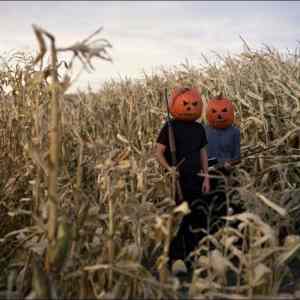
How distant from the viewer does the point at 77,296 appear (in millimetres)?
2590

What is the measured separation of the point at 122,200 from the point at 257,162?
5.40 ft

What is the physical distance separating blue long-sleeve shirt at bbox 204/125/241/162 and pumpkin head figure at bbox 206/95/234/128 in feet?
0.18

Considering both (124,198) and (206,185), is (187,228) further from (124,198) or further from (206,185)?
(124,198)

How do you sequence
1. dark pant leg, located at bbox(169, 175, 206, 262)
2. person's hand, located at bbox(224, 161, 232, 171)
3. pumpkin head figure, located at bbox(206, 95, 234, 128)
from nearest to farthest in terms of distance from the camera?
dark pant leg, located at bbox(169, 175, 206, 262)
person's hand, located at bbox(224, 161, 232, 171)
pumpkin head figure, located at bbox(206, 95, 234, 128)

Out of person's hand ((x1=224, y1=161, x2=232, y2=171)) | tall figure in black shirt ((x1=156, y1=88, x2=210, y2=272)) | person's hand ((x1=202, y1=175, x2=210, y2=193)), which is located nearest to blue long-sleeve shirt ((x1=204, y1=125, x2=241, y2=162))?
person's hand ((x1=224, y1=161, x2=232, y2=171))

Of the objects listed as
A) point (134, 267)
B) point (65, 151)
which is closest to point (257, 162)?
point (65, 151)

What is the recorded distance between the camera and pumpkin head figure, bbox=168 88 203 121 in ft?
11.6

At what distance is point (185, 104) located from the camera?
3553 millimetres

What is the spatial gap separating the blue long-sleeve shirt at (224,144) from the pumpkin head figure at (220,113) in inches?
2.2

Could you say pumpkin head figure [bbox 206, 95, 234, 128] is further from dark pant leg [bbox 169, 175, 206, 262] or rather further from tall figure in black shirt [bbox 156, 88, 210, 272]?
dark pant leg [bbox 169, 175, 206, 262]

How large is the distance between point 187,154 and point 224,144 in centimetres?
41

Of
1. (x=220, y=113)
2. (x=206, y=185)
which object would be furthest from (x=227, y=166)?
(x=220, y=113)

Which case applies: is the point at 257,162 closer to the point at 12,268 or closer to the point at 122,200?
the point at 122,200

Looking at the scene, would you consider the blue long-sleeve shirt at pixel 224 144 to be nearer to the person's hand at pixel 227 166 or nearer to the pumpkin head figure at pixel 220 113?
the pumpkin head figure at pixel 220 113
